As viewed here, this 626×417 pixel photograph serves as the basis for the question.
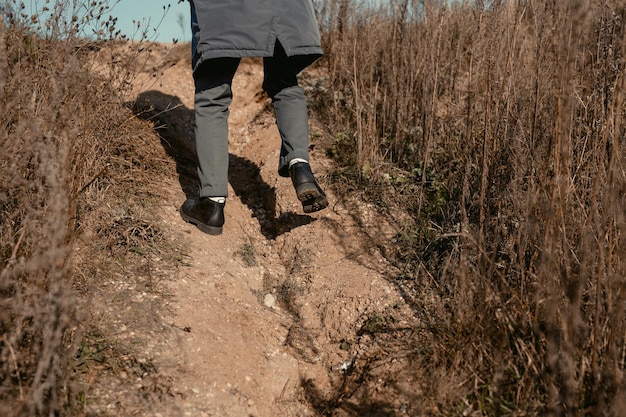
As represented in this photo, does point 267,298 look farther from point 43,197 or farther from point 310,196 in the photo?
point 43,197

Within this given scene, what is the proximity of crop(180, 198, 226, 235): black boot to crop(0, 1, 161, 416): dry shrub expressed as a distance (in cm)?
41

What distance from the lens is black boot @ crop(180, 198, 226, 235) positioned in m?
2.47

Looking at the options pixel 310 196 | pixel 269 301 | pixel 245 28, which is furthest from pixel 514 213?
pixel 245 28

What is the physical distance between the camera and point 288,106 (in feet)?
8.35

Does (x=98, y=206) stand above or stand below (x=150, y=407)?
above

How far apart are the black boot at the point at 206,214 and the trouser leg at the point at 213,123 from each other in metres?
0.06

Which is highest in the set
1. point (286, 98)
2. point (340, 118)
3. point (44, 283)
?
point (286, 98)

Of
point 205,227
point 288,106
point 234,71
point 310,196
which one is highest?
point 234,71

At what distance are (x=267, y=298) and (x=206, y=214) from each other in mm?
492

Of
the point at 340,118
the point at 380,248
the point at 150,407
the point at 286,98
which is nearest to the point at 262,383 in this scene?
the point at 150,407

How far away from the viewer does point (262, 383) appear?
181 cm

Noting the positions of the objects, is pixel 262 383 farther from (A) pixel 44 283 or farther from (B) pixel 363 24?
(B) pixel 363 24

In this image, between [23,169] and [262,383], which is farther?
[23,169]

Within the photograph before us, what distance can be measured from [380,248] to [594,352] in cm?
121
